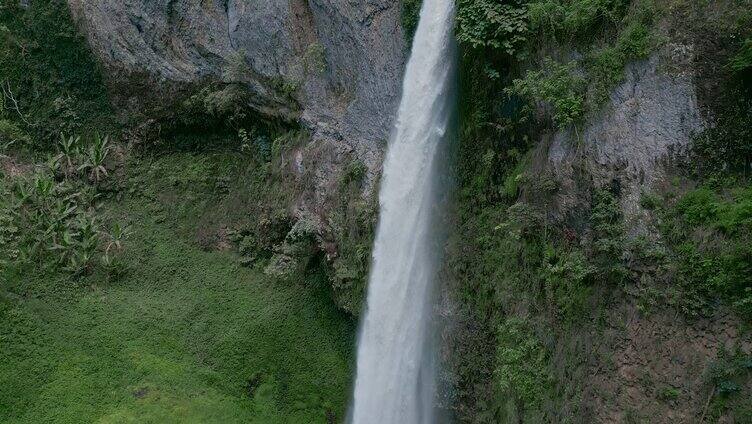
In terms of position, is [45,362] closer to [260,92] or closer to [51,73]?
[260,92]

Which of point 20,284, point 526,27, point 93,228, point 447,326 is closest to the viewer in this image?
point 526,27

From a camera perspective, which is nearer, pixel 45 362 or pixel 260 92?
pixel 45 362

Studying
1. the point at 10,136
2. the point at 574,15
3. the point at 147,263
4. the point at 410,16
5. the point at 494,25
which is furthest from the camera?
the point at 10,136

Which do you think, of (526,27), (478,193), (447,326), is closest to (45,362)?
(447,326)

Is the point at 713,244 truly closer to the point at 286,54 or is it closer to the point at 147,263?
the point at 286,54

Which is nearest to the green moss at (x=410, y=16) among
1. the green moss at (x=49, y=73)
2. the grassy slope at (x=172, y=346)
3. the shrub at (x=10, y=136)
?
the grassy slope at (x=172, y=346)

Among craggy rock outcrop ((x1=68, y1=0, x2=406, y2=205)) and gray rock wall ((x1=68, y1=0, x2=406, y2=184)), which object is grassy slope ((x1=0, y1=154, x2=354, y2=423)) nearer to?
craggy rock outcrop ((x1=68, y1=0, x2=406, y2=205))

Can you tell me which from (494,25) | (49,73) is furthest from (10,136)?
(494,25)

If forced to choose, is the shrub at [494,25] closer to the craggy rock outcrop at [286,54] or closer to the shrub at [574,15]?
the shrub at [574,15]
